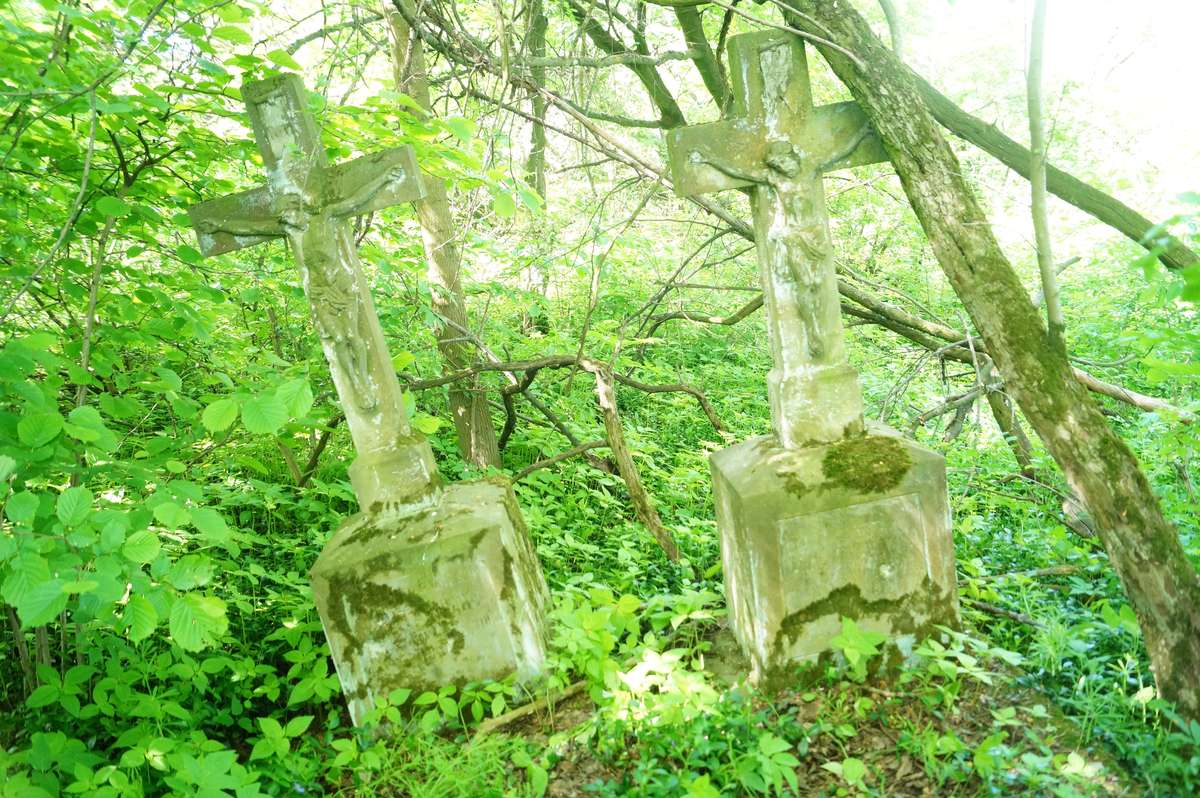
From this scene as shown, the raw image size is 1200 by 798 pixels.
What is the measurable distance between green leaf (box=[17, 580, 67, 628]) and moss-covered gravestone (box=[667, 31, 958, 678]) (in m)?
2.03

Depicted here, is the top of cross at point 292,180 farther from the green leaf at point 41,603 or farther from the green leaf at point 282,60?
the green leaf at point 41,603

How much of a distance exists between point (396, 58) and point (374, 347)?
2395 millimetres

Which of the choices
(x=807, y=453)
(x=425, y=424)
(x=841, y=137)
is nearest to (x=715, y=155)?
(x=841, y=137)

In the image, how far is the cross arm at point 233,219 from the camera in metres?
3.01

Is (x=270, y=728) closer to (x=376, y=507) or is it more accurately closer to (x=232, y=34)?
(x=376, y=507)

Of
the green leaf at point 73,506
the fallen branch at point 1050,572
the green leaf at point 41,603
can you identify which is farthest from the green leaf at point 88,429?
the fallen branch at point 1050,572

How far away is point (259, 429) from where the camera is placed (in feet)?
7.06

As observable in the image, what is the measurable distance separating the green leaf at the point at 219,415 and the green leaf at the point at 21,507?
1.54 ft

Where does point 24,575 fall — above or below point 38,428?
below

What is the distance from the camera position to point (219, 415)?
2.24 metres

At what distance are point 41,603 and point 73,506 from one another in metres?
0.26

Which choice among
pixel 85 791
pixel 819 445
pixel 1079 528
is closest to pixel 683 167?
pixel 819 445

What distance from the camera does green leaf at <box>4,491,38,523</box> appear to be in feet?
5.88

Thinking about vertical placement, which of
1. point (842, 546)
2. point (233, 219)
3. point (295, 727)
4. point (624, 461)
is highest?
point (233, 219)
